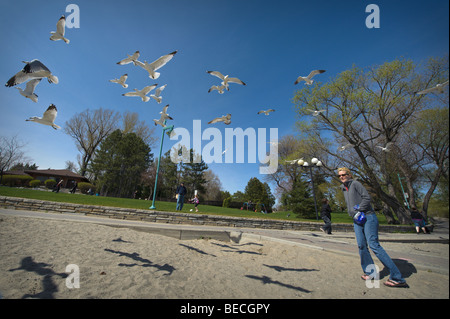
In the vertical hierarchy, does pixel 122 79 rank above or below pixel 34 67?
above

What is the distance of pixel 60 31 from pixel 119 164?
34.2m

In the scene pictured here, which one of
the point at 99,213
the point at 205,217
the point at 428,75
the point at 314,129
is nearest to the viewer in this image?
the point at 99,213

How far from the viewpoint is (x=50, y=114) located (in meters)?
4.74

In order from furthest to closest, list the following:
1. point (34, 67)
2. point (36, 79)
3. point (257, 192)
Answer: point (257, 192), point (36, 79), point (34, 67)

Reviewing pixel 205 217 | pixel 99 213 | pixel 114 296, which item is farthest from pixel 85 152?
pixel 114 296

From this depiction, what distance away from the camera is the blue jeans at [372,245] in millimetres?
2656

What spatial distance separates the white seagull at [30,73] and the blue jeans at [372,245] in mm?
7031

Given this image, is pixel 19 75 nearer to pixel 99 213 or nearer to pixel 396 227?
pixel 99 213

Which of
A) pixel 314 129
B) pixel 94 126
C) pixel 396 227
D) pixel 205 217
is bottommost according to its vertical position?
pixel 396 227

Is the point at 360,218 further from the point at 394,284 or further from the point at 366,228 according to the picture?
the point at 394,284

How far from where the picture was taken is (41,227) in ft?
16.6

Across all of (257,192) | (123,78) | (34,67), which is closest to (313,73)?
(123,78)

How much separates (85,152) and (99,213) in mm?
37354

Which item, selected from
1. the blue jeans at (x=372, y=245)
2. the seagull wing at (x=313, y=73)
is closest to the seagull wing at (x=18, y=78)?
the blue jeans at (x=372, y=245)
